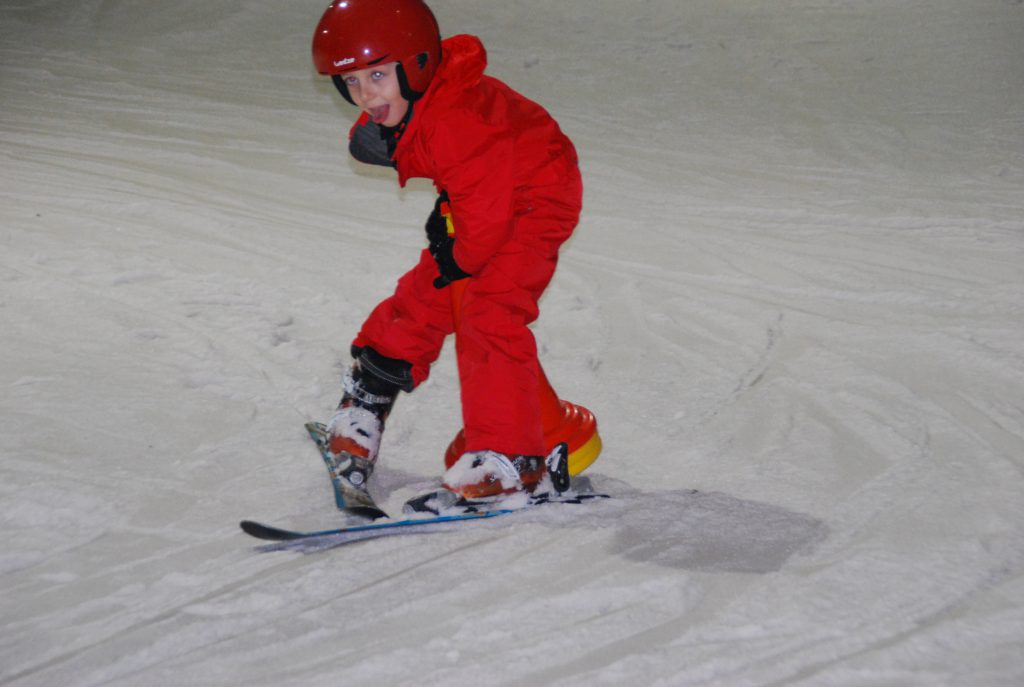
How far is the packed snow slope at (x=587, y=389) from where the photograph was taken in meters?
1.72

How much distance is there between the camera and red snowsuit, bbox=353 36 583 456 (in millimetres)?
2053

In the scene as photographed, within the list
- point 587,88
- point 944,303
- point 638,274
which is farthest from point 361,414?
point 587,88

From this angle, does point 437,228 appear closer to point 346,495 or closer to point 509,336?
point 509,336

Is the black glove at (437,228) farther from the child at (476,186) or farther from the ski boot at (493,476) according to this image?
the ski boot at (493,476)

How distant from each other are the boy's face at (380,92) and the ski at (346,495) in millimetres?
711

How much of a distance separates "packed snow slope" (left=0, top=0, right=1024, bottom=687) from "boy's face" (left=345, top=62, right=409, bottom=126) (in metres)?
0.79

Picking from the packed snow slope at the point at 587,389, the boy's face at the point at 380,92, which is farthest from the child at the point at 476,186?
the packed snow slope at the point at 587,389

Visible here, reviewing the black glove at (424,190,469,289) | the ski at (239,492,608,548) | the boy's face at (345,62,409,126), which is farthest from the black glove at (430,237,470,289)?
the ski at (239,492,608,548)

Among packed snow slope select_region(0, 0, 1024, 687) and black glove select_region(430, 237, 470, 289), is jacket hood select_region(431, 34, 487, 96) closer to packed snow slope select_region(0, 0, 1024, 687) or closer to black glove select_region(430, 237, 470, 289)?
black glove select_region(430, 237, 470, 289)

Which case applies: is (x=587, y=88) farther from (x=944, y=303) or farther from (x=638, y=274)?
(x=944, y=303)

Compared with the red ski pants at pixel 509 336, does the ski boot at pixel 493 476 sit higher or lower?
lower

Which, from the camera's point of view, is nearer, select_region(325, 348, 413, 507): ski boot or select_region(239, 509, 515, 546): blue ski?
select_region(239, 509, 515, 546): blue ski

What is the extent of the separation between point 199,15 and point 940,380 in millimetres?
5925

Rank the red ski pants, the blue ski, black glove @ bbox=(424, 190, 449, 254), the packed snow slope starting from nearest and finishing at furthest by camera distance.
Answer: the packed snow slope
the blue ski
the red ski pants
black glove @ bbox=(424, 190, 449, 254)
